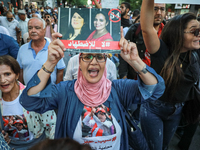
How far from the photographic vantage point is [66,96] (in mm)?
1580

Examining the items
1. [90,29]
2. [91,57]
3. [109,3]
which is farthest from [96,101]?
[109,3]

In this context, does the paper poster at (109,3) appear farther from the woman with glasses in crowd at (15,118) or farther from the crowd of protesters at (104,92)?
the woman with glasses in crowd at (15,118)

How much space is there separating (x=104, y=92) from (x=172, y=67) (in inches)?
34.6

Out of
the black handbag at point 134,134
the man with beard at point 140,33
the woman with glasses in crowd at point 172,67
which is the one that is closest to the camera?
the black handbag at point 134,134

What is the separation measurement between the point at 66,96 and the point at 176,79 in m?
1.22

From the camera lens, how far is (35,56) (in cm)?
308

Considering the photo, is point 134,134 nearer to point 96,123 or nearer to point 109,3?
point 96,123

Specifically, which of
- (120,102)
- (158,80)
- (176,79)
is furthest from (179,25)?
(120,102)

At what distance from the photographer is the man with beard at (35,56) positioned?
118 inches

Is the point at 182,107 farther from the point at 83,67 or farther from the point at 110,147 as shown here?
the point at 83,67

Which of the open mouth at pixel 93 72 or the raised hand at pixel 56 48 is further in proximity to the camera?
the open mouth at pixel 93 72

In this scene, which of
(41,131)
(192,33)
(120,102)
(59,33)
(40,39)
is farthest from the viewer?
(40,39)

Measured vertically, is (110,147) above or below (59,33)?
below

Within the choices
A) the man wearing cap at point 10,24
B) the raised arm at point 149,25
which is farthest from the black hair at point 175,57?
the man wearing cap at point 10,24
